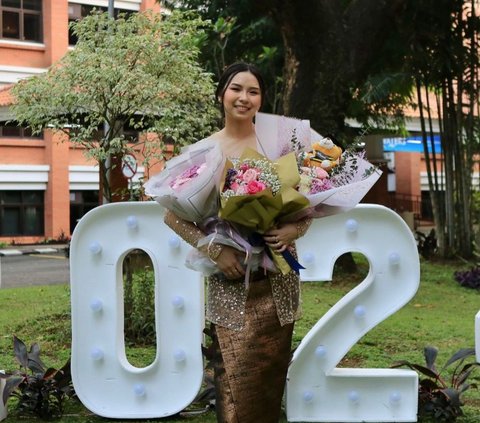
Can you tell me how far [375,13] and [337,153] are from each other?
901cm

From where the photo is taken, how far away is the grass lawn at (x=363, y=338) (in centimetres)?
652

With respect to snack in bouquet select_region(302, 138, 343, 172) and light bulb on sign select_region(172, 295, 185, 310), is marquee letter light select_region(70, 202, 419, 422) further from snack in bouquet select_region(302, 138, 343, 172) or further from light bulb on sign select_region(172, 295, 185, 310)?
snack in bouquet select_region(302, 138, 343, 172)

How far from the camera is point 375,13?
11.7 metres

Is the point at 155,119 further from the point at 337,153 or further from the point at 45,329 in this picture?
the point at 337,153

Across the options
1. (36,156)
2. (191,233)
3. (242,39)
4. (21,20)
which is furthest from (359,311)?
(21,20)

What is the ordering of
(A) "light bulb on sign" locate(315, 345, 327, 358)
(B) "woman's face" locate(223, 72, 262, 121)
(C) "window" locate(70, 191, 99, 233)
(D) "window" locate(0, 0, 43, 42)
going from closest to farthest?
(B) "woman's face" locate(223, 72, 262, 121) < (A) "light bulb on sign" locate(315, 345, 327, 358) < (D) "window" locate(0, 0, 43, 42) < (C) "window" locate(70, 191, 99, 233)

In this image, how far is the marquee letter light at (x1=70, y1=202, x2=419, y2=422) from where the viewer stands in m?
4.68

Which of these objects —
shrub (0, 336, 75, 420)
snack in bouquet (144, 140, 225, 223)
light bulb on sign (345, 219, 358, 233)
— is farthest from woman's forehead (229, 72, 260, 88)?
shrub (0, 336, 75, 420)

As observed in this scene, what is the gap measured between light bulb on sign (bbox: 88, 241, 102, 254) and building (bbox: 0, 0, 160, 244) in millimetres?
20369

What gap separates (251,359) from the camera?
125 inches

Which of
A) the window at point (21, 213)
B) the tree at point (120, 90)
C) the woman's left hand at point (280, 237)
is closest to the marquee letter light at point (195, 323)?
the woman's left hand at point (280, 237)

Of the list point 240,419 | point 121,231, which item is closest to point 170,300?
point 121,231

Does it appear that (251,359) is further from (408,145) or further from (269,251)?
(408,145)

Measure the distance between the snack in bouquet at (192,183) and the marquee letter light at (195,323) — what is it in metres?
1.66
